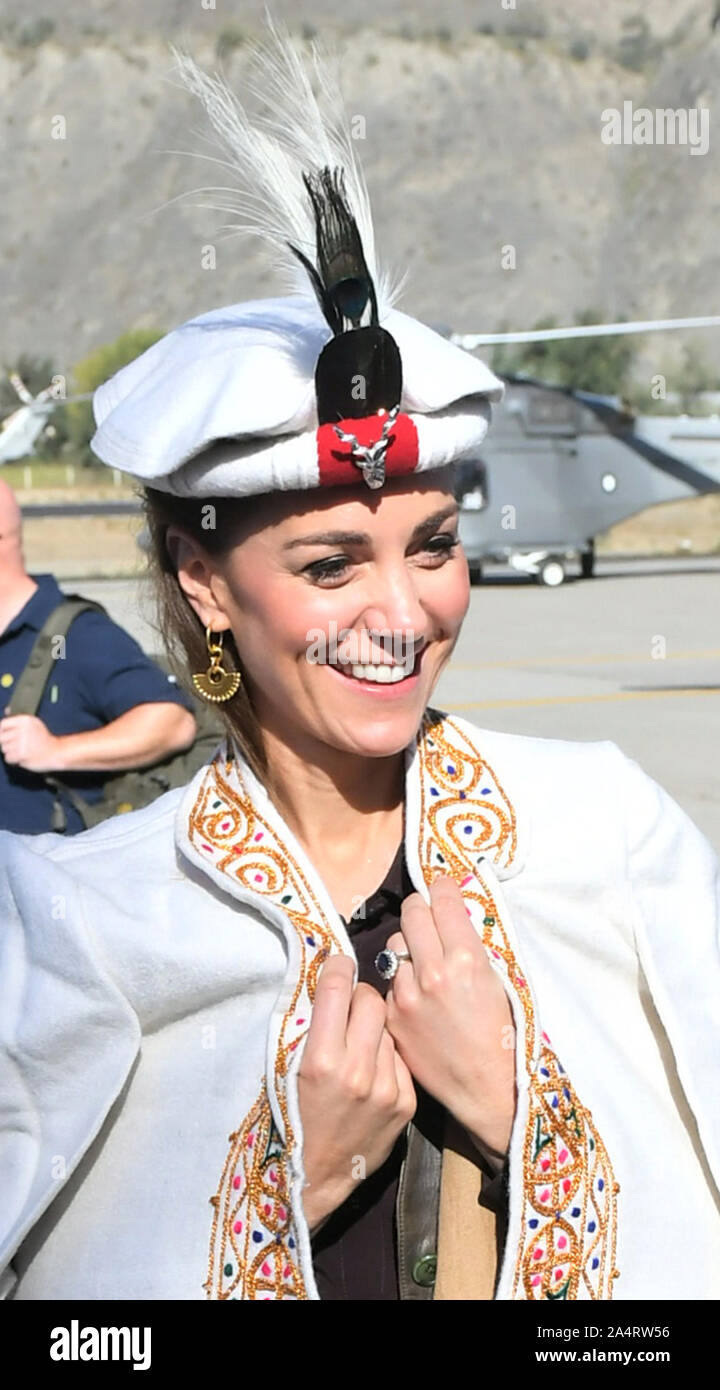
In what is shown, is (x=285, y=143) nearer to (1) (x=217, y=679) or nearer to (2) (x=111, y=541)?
(1) (x=217, y=679)

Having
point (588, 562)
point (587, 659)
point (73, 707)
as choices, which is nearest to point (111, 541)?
point (588, 562)

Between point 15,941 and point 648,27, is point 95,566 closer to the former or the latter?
point 15,941

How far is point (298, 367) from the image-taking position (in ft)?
6.46

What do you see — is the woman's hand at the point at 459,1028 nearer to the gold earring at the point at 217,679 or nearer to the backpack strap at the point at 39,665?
the gold earring at the point at 217,679

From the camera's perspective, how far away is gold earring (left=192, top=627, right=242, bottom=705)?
7.27 feet

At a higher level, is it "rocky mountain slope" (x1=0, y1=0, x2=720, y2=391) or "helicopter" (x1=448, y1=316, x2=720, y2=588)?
"rocky mountain slope" (x1=0, y1=0, x2=720, y2=391)

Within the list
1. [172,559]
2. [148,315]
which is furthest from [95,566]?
[148,315]

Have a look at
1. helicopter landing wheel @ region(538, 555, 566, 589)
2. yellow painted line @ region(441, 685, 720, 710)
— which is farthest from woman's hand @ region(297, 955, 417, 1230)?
helicopter landing wheel @ region(538, 555, 566, 589)

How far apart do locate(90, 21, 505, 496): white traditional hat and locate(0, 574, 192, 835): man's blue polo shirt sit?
95.5 inches

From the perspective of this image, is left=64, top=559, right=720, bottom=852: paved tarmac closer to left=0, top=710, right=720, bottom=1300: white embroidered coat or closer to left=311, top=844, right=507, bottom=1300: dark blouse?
left=0, top=710, right=720, bottom=1300: white embroidered coat

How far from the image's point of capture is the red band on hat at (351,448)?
1.94 metres

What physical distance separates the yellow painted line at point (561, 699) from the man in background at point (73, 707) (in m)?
9.76

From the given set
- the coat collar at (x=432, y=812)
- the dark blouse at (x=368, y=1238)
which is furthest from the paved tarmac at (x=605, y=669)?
the dark blouse at (x=368, y=1238)

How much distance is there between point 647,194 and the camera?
81.8 metres
